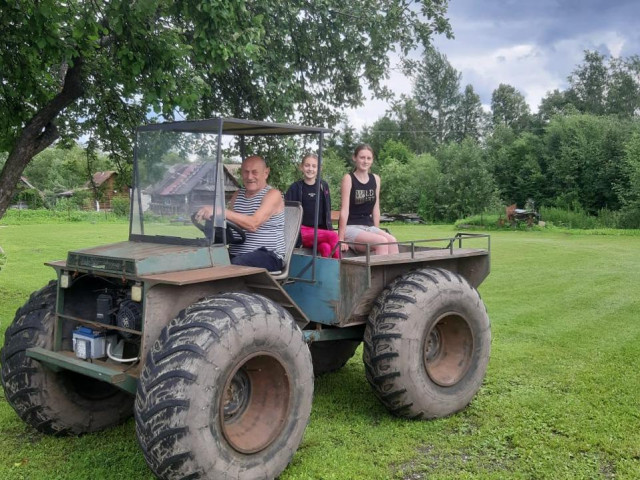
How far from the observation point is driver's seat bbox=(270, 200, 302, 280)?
190 inches

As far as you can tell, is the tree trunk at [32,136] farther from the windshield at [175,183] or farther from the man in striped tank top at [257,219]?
the man in striped tank top at [257,219]

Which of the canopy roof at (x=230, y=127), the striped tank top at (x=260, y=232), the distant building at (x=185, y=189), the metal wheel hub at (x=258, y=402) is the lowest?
the metal wheel hub at (x=258, y=402)

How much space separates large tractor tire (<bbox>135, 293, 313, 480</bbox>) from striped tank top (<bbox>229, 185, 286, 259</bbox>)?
3.09ft

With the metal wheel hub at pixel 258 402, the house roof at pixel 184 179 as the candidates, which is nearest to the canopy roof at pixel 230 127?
the house roof at pixel 184 179

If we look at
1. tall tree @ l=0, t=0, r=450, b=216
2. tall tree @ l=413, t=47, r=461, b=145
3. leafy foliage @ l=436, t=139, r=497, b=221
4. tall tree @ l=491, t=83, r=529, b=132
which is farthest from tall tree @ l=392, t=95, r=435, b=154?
tall tree @ l=0, t=0, r=450, b=216

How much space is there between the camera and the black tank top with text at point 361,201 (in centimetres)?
575

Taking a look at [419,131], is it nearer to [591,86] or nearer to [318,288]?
[591,86]

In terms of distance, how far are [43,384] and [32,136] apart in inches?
185

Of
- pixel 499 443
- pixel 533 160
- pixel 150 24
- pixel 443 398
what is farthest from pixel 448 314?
pixel 533 160

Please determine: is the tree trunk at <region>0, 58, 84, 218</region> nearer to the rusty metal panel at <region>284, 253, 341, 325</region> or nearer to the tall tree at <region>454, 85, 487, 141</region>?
the rusty metal panel at <region>284, 253, 341, 325</region>

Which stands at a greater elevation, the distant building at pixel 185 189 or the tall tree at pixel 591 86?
the tall tree at pixel 591 86

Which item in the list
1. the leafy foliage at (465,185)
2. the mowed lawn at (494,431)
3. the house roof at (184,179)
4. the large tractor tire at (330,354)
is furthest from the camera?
the leafy foliage at (465,185)

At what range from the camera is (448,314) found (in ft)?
16.4

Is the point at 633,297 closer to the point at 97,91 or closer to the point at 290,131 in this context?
the point at 290,131
